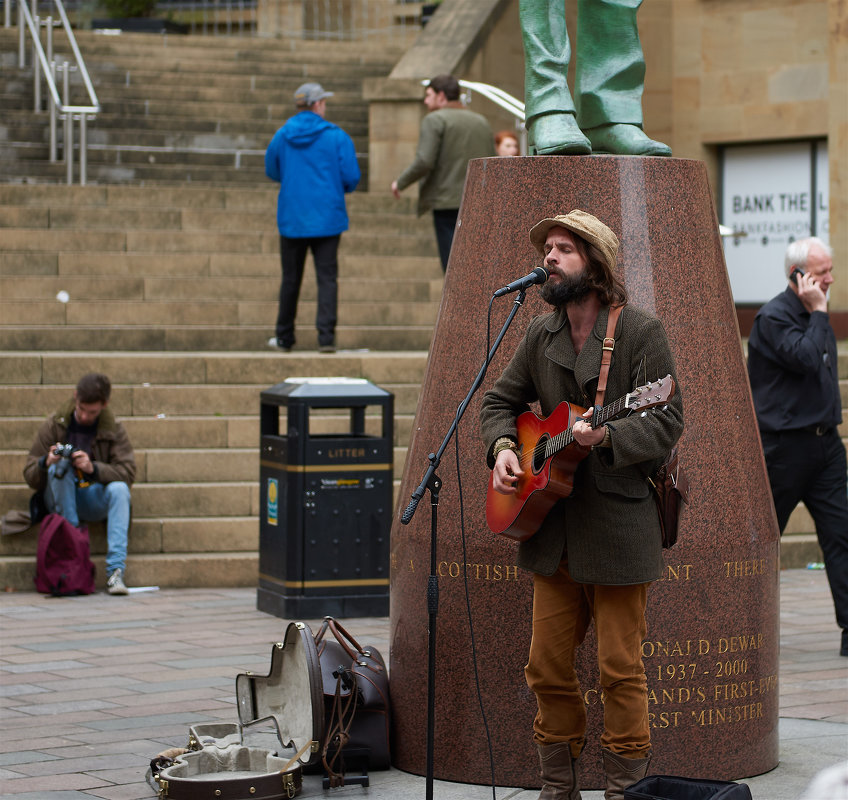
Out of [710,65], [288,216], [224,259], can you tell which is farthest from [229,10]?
[288,216]

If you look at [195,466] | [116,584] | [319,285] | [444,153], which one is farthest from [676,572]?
[444,153]

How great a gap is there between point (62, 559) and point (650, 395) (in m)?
5.71

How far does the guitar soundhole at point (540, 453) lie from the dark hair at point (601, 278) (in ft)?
1.51

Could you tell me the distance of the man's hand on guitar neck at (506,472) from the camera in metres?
4.93

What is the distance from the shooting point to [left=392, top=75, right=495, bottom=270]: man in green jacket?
41.0 ft

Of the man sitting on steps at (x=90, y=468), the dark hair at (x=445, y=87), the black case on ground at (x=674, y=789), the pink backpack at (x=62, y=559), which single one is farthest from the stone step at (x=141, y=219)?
the black case on ground at (x=674, y=789)

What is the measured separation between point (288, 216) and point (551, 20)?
6.04m

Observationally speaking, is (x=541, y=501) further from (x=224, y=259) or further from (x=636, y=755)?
(x=224, y=259)

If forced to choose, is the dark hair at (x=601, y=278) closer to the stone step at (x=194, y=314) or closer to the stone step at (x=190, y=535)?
the stone step at (x=190, y=535)

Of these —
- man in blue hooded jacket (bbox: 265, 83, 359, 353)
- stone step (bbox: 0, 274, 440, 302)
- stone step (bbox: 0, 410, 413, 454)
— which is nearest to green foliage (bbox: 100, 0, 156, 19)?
stone step (bbox: 0, 274, 440, 302)

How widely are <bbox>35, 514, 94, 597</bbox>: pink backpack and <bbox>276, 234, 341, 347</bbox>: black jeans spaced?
10.1ft

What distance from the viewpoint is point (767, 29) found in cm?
1841

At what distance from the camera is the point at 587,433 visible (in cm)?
466

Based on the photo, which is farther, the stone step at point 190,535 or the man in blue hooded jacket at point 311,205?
the man in blue hooded jacket at point 311,205
